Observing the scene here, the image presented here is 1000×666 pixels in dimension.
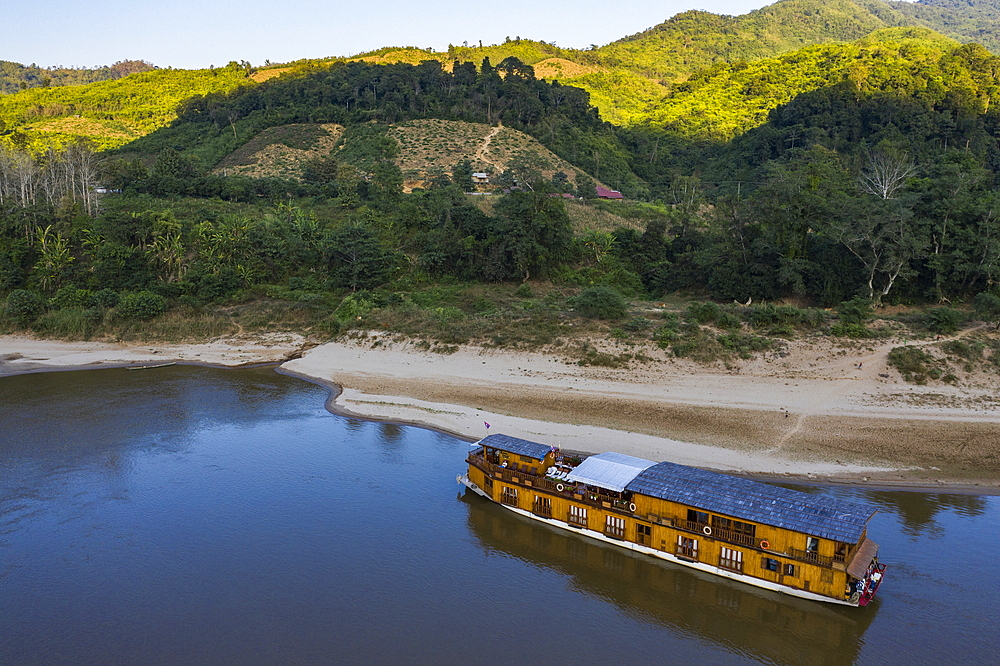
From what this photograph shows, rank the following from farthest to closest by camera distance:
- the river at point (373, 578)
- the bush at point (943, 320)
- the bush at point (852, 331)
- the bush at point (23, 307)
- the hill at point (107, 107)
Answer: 1. the hill at point (107, 107)
2. the bush at point (23, 307)
3. the bush at point (943, 320)
4. the bush at point (852, 331)
5. the river at point (373, 578)

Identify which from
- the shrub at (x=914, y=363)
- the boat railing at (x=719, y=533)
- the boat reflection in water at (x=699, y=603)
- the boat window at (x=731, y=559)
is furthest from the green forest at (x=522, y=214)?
the boat window at (x=731, y=559)

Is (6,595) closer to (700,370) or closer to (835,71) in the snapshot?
(700,370)

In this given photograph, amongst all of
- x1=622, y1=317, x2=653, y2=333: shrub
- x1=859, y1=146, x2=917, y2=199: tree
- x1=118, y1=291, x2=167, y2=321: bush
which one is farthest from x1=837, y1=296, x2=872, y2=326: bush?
x1=118, y1=291, x2=167, y2=321: bush

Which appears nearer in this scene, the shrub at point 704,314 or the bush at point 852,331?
the bush at point 852,331

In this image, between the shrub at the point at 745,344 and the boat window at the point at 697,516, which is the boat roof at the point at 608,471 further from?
the shrub at the point at 745,344

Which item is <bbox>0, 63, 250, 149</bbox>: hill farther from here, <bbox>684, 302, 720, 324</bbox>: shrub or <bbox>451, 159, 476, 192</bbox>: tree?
<bbox>684, 302, 720, 324</bbox>: shrub
